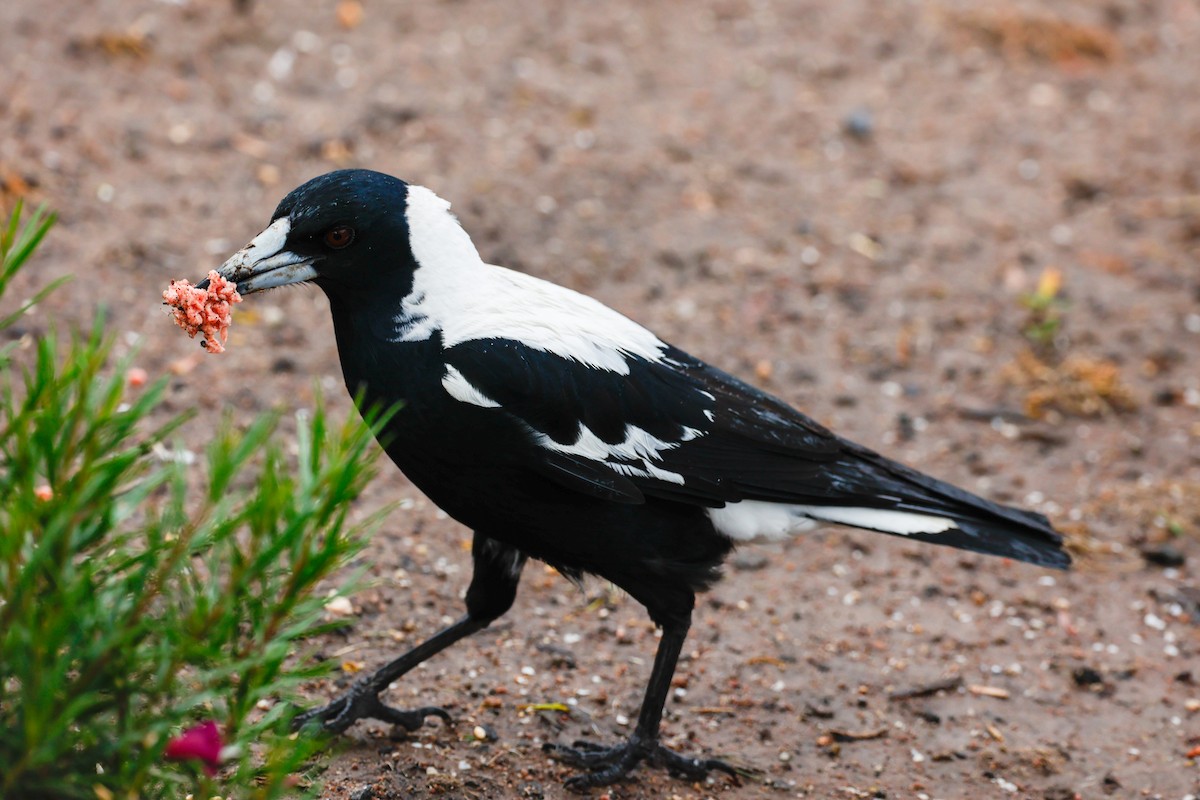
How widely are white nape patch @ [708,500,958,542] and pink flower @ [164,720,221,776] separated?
1568 millimetres

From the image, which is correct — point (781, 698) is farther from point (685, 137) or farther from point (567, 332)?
point (685, 137)

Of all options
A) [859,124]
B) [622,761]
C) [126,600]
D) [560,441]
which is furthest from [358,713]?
[859,124]

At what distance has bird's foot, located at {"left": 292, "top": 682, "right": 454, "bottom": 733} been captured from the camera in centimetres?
311

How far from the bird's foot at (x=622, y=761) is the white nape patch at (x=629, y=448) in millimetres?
626

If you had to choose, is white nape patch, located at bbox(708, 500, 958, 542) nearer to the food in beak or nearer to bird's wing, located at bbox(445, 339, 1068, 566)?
bird's wing, located at bbox(445, 339, 1068, 566)

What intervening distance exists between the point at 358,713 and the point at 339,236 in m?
1.11

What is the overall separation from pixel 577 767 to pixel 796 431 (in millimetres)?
961

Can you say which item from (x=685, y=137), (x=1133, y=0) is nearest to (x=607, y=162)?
(x=685, y=137)

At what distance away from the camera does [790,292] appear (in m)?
5.27

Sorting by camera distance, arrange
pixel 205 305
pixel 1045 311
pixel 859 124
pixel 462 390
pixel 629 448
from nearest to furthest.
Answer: pixel 205 305, pixel 462 390, pixel 629 448, pixel 1045 311, pixel 859 124

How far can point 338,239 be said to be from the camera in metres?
2.84

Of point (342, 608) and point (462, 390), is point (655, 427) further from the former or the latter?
point (342, 608)

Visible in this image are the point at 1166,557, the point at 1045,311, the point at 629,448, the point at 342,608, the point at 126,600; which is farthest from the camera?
the point at 1045,311

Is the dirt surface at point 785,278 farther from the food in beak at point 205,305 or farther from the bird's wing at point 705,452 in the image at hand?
the food in beak at point 205,305
